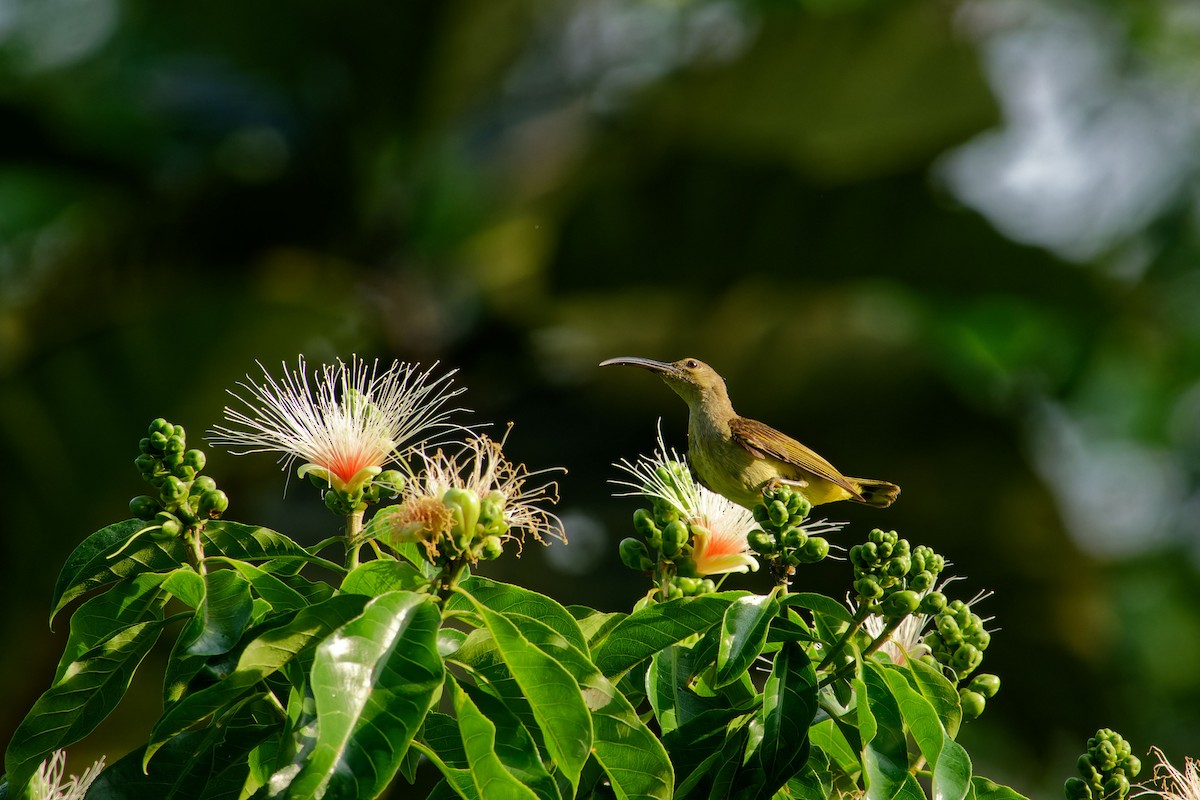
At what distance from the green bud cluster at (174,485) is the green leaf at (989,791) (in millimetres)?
1294

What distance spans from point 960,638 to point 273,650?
113 cm

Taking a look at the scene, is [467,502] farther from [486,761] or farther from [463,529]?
[486,761]

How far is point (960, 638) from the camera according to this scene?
2.30 m

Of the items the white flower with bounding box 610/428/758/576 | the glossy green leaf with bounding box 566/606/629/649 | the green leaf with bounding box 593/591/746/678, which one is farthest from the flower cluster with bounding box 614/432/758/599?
the green leaf with bounding box 593/591/746/678

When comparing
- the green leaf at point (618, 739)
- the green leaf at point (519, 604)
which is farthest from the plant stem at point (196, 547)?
the green leaf at point (618, 739)

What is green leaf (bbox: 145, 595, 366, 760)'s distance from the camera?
1.87m

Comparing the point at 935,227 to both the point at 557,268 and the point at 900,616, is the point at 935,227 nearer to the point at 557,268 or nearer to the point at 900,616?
the point at 557,268

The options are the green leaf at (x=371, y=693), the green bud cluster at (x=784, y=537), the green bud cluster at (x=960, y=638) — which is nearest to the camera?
the green leaf at (x=371, y=693)

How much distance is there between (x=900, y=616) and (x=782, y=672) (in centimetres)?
20

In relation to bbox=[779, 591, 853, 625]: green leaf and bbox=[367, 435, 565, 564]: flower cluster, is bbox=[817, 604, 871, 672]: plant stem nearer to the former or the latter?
bbox=[779, 591, 853, 625]: green leaf

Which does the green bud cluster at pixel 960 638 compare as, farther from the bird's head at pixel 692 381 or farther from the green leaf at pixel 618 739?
the bird's head at pixel 692 381

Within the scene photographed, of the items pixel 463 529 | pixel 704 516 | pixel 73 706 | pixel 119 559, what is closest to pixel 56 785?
pixel 73 706

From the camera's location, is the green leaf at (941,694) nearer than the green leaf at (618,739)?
No

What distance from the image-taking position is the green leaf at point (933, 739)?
2023 millimetres
